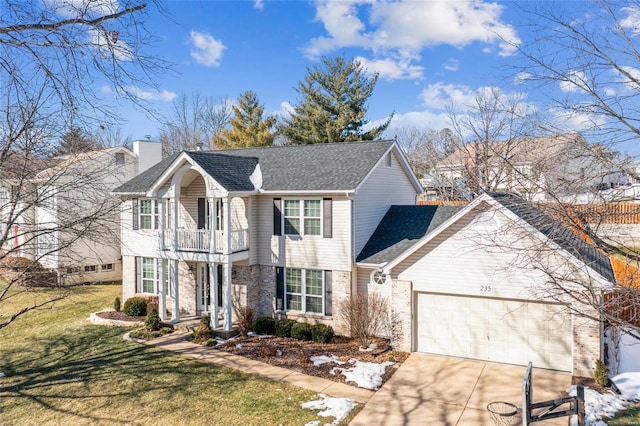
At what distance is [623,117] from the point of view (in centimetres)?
691

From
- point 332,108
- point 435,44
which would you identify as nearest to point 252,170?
point 435,44

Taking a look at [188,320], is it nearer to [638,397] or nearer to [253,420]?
[253,420]

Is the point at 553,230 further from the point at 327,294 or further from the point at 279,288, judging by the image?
the point at 279,288

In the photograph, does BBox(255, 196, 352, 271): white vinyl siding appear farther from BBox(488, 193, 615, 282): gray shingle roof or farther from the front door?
BBox(488, 193, 615, 282): gray shingle roof

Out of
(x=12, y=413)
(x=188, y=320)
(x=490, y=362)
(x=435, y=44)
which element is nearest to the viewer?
(x=12, y=413)

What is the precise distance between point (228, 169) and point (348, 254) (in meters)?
5.86

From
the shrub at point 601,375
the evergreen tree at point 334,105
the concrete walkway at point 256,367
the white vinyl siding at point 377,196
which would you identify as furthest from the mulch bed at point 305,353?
the evergreen tree at point 334,105

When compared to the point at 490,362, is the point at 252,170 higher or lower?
higher

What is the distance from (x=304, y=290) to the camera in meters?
16.6

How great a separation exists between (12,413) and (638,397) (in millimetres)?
15305

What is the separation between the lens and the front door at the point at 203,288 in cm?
1869

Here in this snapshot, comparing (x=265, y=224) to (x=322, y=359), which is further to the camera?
(x=265, y=224)

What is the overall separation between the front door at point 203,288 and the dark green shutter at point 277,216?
392 centimetres

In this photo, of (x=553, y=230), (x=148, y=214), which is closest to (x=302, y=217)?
(x=148, y=214)
